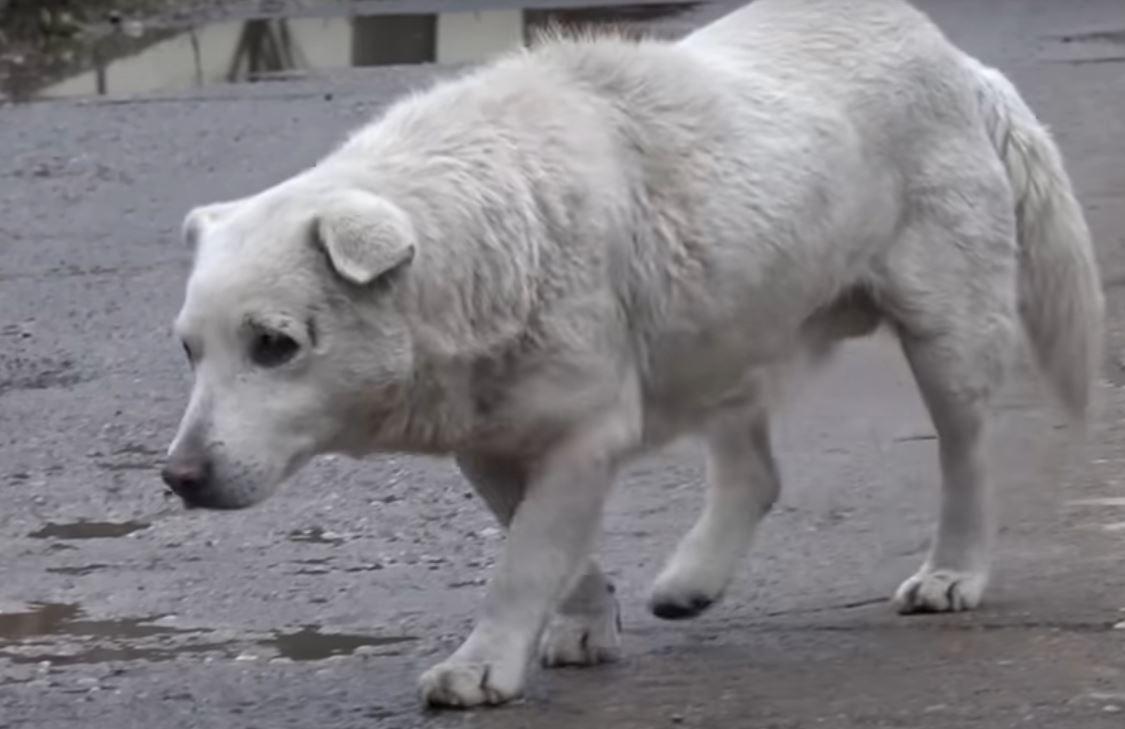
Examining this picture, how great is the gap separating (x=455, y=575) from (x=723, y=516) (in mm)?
710

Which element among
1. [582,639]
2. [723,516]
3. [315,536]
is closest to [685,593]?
[723,516]

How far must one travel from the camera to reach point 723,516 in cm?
607

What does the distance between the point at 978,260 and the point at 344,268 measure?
1.67m

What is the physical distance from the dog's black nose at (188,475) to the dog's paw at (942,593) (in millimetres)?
1715

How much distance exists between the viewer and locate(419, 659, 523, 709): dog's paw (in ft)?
17.0

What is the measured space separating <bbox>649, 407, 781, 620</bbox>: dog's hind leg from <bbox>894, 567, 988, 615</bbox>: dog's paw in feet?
1.19

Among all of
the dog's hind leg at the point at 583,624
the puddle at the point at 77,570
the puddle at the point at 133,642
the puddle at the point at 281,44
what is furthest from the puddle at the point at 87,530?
the puddle at the point at 281,44

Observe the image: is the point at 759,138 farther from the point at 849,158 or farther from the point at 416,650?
the point at 416,650

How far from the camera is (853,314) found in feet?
19.9

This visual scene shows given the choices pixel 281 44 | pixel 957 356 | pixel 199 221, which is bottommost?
pixel 281 44

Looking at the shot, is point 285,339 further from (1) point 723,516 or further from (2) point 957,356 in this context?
(2) point 957,356

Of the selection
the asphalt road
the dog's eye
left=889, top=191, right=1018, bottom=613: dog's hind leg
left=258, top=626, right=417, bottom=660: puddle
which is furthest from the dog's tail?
the dog's eye

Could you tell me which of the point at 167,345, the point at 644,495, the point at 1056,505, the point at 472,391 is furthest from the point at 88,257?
the point at 472,391

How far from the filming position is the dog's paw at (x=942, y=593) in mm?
5914
